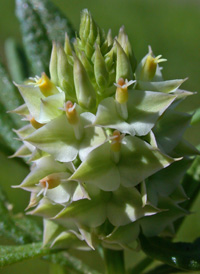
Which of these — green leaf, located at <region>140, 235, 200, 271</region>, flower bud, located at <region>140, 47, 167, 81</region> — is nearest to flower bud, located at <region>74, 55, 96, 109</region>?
flower bud, located at <region>140, 47, 167, 81</region>

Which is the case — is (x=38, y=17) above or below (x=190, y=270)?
above

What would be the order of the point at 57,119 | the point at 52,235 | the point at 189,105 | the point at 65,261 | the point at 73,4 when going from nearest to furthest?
the point at 57,119 < the point at 52,235 < the point at 65,261 < the point at 189,105 < the point at 73,4

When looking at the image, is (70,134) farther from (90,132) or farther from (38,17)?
(38,17)

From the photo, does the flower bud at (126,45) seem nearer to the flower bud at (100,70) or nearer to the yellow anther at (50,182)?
the flower bud at (100,70)

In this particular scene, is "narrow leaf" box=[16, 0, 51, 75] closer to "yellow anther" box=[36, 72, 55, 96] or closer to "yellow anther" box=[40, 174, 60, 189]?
"yellow anther" box=[36, 72, 55, 96]

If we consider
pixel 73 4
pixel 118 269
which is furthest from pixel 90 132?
pixel 73 4

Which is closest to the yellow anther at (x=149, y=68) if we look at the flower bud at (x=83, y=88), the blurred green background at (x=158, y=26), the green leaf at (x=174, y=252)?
the flower bud at (x=83, y=88)

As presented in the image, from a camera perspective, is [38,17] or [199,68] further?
[199,68]
